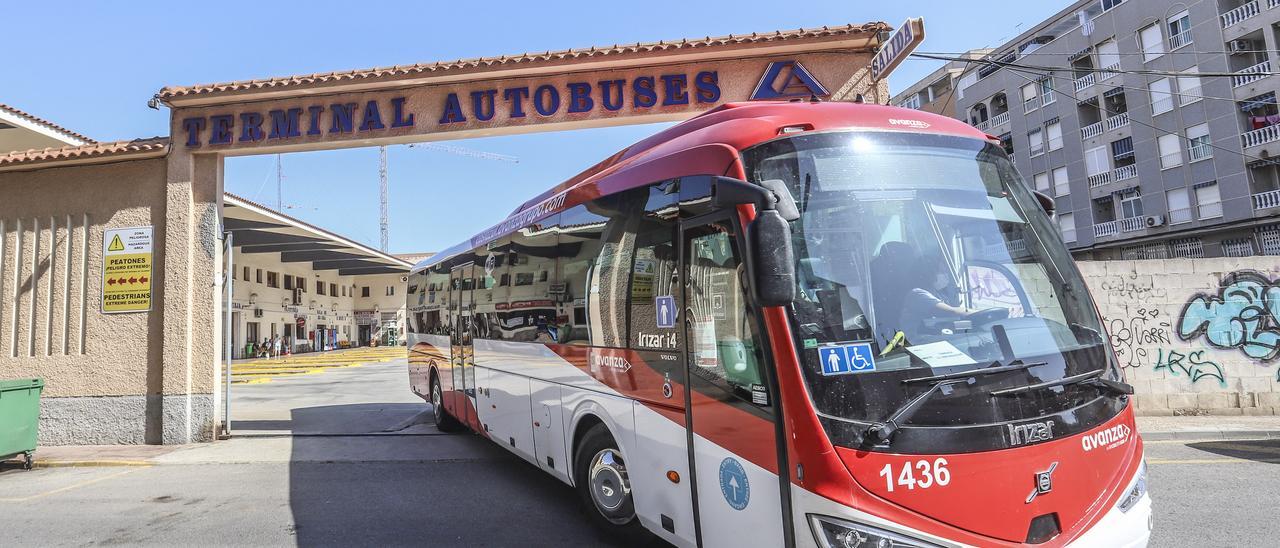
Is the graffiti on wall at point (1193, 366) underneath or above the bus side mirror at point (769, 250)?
underneath

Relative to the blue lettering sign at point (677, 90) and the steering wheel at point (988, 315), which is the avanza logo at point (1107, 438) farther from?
the blue lettering sign at point (677, 90)

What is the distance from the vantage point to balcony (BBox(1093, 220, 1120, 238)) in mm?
34188

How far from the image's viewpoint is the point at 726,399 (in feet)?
11.0

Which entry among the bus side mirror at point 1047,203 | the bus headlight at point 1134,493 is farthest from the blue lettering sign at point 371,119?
the bus headlight at point 1134,493

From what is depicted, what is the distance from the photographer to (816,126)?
3.35 meters

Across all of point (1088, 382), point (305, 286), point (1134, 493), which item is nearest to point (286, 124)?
point (1088, 382)

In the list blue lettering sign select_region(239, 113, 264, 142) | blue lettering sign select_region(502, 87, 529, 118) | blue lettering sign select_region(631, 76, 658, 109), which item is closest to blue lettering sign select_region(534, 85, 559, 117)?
blue lettering sign select_region(502, 87, 529, 118)

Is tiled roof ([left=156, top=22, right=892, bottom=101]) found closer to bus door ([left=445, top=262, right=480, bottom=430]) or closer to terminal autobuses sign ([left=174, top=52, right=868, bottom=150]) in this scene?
terminal autobuses sign ([left=174, top=52, right=868, bottom=150])

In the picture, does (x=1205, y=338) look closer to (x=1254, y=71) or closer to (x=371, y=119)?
(x=371, y=119)

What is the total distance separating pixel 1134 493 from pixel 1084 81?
40.3 m

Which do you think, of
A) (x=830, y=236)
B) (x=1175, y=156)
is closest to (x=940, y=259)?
(x=830, y=236)

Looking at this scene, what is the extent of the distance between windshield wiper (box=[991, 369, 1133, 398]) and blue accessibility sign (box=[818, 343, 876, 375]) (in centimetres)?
55

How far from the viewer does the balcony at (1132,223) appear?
32688 mm

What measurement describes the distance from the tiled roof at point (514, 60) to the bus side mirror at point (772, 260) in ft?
22.5
